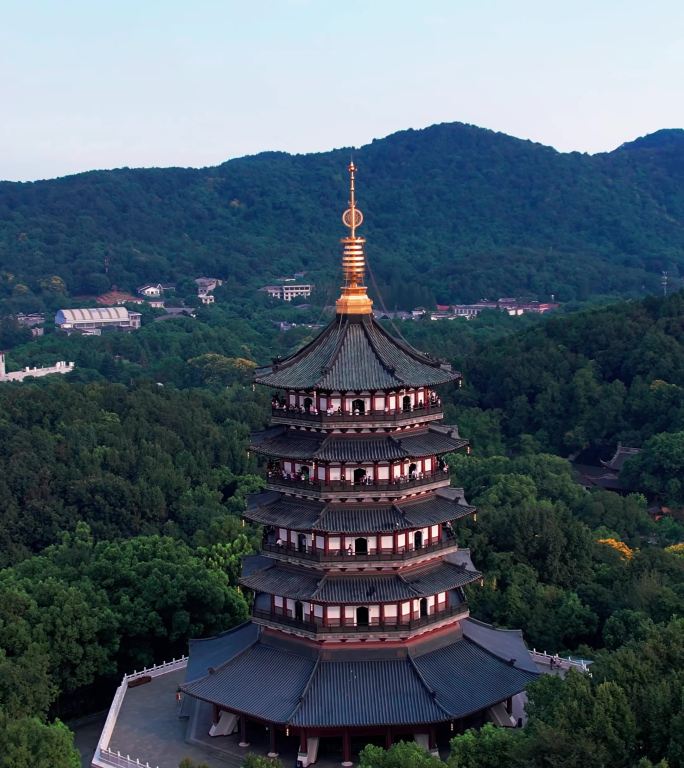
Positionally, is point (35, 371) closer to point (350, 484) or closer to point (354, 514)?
point (354, 514)

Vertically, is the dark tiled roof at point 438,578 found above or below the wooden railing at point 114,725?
above

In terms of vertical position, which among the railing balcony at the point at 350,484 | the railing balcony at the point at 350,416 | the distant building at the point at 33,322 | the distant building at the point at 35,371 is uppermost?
the railing balcony at the point at 350,416

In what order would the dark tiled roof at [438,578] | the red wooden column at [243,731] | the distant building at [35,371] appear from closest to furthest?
the dark tiled roof at [438,578] < the red wooden column at [243,731] < the distant building at [35,371]

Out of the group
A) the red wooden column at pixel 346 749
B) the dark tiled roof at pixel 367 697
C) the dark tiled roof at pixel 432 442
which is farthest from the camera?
the dark tiled roof at pixel 432 442

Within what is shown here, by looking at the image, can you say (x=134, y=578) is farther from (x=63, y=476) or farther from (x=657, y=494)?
(x=657, y=494)

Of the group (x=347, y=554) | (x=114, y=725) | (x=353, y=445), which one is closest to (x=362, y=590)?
(x=347, y=554)

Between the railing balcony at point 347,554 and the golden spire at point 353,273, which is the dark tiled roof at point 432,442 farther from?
the golden spire at point 353,273

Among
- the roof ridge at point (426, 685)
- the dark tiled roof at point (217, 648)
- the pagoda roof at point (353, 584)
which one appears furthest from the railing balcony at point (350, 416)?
the dark tiled roof at point (217, 648)

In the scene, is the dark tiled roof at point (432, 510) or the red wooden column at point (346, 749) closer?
the red wooden column at point (346, 749)
